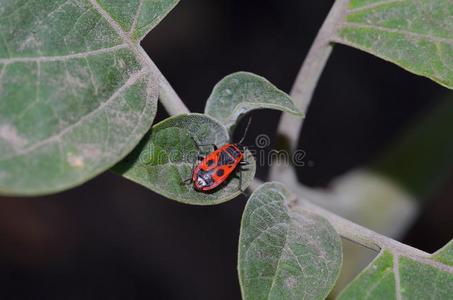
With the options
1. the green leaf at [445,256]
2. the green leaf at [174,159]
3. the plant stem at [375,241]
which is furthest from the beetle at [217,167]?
the green leaf at [445,256]

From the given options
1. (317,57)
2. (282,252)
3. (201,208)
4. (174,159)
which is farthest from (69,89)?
(201,208)

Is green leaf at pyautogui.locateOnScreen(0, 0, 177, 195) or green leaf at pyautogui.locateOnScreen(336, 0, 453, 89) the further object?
green leaf at pyautogui.locateOnScreen(336, 0, 453, 89)

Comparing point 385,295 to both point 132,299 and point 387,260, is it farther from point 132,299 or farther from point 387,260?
point 132,299

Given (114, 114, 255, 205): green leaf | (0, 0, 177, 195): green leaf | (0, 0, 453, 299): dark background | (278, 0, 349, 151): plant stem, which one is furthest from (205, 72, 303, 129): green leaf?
(0, 0, 453, 299): dark background

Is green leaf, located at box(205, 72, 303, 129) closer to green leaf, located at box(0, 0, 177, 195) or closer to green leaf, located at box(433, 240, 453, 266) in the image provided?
green leaf, located at box(0, 0, 177, 195)

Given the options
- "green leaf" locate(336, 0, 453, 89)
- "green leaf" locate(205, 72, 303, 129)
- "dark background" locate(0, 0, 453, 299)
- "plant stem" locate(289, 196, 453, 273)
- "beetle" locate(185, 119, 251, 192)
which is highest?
"green leaf" locate(336, 0, 453, 89)

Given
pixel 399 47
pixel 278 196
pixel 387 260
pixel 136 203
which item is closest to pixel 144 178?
pixel 278 196
